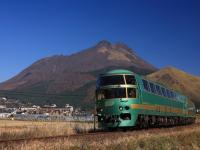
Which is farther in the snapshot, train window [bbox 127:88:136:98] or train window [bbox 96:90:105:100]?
train window [bbox 96:90:105:100]

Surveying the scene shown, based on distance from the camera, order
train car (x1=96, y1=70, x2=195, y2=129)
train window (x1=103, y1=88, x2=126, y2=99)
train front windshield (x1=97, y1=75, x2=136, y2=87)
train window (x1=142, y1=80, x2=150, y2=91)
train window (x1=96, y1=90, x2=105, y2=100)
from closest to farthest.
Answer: train car (x1=96, y1=70, x2=195, y2=129)
train window (x1=103, y1=88, x2=126, y2=99)
train front windshield (x1=97, y1=75, x2=136, y2=87)
train window (x1=96, y1=90, x2=105, y2=100)
train window (x1=142, y1=80, x2=150, y2=91)

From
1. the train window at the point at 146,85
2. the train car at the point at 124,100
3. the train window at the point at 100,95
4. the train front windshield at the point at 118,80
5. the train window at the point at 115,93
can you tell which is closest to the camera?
the train car at the point at 124,100

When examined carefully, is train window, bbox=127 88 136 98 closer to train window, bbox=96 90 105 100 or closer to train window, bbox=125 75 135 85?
train window, bbox=125 75 135 85

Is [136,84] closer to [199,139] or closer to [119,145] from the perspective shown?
[199,139]

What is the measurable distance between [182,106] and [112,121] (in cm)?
2398

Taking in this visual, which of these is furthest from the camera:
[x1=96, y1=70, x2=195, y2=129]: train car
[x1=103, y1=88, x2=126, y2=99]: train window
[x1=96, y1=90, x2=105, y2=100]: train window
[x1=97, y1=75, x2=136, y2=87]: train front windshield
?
[x1=96, y1=90, x2=105, y2=100]: train window

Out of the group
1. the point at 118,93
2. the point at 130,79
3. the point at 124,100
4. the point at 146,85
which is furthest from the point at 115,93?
the point at 146,85

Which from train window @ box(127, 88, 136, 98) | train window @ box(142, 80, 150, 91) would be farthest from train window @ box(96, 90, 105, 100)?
train window @ box(142, 80, 150, 91)

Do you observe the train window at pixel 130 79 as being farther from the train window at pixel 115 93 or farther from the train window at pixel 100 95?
the train window at pixel 100 95

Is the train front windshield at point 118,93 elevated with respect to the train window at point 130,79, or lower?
lower

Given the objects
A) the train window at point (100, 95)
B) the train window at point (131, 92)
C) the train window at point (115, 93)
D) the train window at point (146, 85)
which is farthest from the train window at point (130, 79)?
the train window at point (146, 85)

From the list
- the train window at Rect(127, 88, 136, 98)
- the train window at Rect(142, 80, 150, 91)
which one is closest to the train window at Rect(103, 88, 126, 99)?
the train window at Rect(127, 88, 136, 98)

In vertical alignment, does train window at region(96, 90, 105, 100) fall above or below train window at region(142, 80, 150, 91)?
below

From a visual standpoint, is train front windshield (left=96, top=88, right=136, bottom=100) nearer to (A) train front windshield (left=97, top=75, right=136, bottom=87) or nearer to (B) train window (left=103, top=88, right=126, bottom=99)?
(B) train window (left=103, top=88, right=126, bottom=99)
